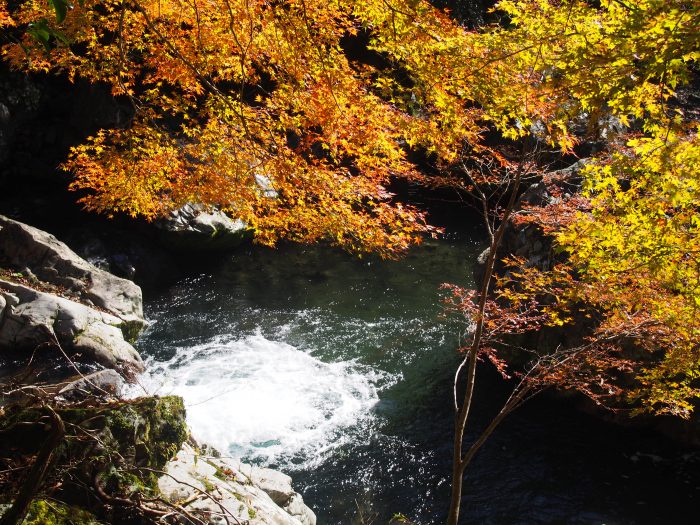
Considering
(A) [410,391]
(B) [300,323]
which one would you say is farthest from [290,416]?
(B) [300,323]

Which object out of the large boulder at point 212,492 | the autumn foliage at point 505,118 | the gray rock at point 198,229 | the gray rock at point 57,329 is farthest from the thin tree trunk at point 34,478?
the gray rock at point 198,229

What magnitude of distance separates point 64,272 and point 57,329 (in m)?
2.70

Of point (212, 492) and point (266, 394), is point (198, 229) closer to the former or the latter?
point (266, 394)

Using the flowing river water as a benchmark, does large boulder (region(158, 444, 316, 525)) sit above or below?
above

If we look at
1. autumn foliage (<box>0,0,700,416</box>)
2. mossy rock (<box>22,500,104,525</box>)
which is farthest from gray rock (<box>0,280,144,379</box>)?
mossy rock (<box>22,500,104,525</box>)

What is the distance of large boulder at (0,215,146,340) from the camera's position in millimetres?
10773

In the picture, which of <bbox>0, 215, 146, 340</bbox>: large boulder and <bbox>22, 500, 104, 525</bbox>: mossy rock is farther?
<bbox>0, 215, 146, 340</bbox>: large boulder

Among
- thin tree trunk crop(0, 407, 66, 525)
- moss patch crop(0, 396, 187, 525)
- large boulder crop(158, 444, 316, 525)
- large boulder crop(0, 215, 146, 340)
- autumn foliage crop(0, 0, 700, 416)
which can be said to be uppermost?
autumn foliage crop(0, 0, 700, 416)

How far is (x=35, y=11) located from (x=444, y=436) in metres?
10.4

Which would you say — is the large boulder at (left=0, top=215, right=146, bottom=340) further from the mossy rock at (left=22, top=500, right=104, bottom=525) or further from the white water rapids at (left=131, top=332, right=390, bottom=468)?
the mossy rock at (left=22, top=500, right=104, bottom=525)

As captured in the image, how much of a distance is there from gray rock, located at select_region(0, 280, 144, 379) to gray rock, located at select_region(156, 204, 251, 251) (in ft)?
19.5

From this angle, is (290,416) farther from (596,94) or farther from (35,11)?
(35,11)

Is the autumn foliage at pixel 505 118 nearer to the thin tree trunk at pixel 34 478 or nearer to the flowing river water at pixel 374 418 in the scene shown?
the flowing river water at pixel 374 418

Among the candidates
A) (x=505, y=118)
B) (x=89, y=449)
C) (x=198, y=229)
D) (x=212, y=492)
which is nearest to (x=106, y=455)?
(x=89, y=449)
